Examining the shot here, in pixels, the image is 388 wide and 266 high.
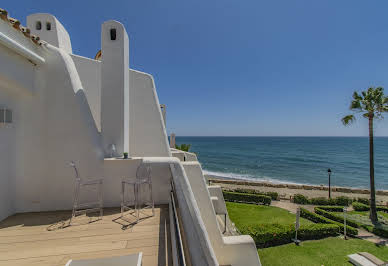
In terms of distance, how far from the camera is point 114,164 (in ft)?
11.1

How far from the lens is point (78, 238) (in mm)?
2389

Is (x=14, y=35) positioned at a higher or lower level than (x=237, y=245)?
higher

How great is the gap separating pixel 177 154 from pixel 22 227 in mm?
3973

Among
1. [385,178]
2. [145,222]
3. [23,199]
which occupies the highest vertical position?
[23,199]

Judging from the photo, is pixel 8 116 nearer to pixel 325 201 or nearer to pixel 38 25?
pixel 38 25

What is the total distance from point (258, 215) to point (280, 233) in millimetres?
3421

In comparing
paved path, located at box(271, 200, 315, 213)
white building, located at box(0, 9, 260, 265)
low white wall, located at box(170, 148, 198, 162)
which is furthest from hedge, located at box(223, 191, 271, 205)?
white building, located at box(0, 9, 260, 265)

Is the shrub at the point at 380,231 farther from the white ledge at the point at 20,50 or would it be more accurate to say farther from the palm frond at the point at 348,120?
the white ledge at the point at 20,50

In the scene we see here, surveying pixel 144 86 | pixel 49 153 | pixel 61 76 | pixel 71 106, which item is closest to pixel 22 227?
pixel 49 153

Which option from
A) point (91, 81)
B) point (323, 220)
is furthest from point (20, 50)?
point (323, 220)

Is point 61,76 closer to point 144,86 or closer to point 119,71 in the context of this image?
point 119,71

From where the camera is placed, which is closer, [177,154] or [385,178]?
[177,154]

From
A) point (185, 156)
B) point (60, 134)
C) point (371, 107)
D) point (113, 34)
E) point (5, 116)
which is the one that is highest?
point (113, 34)

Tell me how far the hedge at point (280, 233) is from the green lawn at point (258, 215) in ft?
5.06
